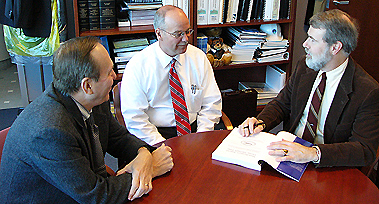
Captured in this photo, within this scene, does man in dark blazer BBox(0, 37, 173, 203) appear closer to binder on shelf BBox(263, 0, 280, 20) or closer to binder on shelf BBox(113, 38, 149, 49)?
binder on shelf BBox(113, 38, 149, 49)

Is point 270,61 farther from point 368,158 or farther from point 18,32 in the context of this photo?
point 18,32

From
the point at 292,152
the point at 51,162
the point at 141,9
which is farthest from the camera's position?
the point at 141,9

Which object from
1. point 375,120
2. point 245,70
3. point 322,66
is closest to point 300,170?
point 375,120

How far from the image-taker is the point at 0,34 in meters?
5.04

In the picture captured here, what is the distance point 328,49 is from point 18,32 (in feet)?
8.26

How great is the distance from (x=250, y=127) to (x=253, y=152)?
0.21 metres

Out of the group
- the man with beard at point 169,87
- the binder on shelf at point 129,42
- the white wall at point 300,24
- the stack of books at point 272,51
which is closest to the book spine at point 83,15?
the binder on shelf at point 129,42

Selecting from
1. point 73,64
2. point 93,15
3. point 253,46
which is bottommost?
point 253,46

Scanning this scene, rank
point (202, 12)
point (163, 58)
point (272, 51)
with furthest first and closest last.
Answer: point (272, 51) → point (202, 12) → point (163, 58)

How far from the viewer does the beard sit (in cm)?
183

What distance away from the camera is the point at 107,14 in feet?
9.59

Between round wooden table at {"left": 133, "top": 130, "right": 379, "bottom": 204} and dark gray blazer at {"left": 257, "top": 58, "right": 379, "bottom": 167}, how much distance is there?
8cm

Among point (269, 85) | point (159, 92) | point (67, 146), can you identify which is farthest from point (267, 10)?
point (67, 146)

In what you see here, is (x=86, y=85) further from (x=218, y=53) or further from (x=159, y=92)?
(x=218, y=53)
